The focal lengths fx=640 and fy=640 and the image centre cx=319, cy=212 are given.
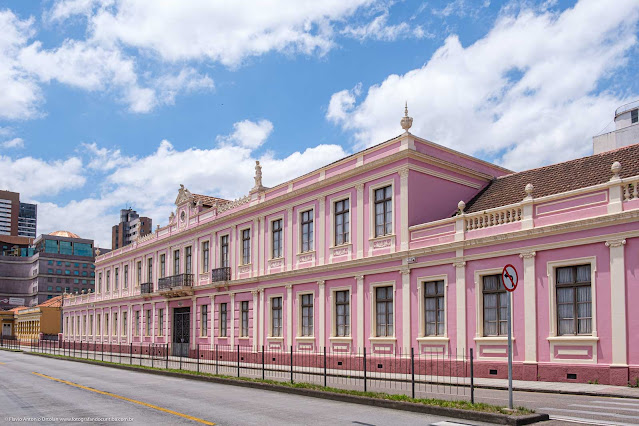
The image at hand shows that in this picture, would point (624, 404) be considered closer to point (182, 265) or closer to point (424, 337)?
point (424, 337)

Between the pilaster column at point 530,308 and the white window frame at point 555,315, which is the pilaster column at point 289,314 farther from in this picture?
the white window frame at point 555,315

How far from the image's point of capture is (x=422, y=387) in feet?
55.2

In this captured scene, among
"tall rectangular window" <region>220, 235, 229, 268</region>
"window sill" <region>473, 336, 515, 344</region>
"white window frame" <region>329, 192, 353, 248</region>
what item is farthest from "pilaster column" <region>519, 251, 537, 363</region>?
"tall rectangular window" <region>220, 235, 229, 268</region>

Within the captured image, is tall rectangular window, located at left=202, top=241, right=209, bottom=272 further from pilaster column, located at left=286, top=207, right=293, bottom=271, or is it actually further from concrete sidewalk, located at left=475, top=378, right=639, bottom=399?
concrete sidewalk, located at left=475, top=378, right=639, bottom=399

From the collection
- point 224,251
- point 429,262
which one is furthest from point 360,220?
point 224,251

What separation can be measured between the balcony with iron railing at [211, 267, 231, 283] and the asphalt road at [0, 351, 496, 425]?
1421 cm

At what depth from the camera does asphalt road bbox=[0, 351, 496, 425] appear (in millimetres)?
11453

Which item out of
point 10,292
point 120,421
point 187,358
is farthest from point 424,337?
point 10,292

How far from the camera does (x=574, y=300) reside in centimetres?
1758

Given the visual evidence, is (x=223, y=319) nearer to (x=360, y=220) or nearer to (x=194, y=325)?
(x=194, y=325)

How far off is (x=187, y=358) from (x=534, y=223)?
23.7 m

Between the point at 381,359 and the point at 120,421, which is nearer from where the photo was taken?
the point at 120,421

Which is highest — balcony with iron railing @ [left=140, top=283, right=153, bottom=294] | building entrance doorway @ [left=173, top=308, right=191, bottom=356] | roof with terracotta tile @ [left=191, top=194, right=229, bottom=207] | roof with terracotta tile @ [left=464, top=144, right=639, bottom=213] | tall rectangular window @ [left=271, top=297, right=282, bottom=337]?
roof with terracotta tile @ [left=191, top=194, right=229, bottom=207]

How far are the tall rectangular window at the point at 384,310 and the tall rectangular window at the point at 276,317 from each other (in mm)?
6944
